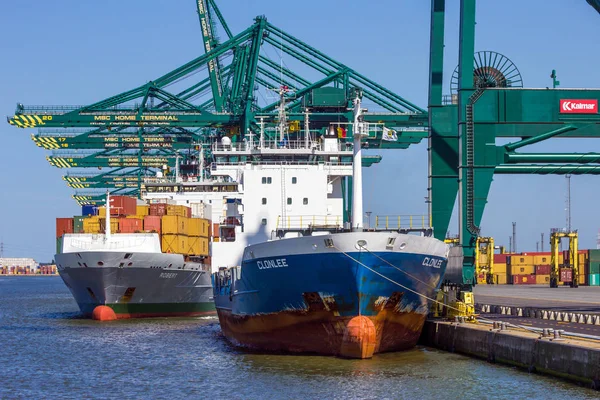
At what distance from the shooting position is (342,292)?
27.0 m

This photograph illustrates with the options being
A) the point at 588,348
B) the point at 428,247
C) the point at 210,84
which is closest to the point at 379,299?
the point at 428,247

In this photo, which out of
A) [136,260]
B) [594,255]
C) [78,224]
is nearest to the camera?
[136,260]

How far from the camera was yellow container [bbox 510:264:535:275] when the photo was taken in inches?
3730

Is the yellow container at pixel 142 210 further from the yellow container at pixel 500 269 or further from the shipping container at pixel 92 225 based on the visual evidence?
the yellow container at pixel 500 269

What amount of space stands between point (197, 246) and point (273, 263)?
25.2 meters

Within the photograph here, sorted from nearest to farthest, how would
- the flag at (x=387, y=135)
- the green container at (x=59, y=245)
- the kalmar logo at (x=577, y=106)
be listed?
the flag at (x=387, y=135) → the kalmar logo at (x=577, y=106) → the green container at (x=59, y=245)

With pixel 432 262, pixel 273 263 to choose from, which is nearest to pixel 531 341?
pixel 432 262

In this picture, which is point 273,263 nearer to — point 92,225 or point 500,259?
point 92,225

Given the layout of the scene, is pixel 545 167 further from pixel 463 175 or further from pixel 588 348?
pixel 588 348

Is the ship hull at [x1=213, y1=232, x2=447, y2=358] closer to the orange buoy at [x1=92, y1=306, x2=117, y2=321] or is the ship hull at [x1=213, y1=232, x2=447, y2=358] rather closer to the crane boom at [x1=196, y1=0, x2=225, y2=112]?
the orange buoy at [x1=92, y1=306, x2=117, y2=321]

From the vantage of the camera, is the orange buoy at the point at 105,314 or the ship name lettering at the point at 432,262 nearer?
the ship name lettering at the point at 432,262

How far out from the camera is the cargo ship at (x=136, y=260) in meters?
47.8

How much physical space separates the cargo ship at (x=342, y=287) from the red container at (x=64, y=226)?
935 inches

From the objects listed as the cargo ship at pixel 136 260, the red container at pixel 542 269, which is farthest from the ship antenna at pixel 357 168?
the red container at pixel 542 269
